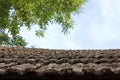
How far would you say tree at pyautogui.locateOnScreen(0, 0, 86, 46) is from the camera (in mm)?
26617

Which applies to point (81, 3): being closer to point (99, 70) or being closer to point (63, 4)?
point (63, 4)

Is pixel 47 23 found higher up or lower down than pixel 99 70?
higher up

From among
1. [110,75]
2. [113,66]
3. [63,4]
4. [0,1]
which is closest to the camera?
[110,75]

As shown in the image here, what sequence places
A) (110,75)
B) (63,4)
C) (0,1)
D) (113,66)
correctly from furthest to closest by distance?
(63,4) < (0,1) < (113,66) < (110,75)

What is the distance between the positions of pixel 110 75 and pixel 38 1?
894 inches

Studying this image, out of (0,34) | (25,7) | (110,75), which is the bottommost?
(110,75)

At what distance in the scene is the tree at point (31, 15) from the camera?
26617 mm

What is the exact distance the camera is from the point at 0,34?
27047 mm

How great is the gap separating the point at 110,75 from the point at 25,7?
22056 mm

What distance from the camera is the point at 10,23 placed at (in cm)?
2747

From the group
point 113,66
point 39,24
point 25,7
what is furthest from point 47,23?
point 113,66

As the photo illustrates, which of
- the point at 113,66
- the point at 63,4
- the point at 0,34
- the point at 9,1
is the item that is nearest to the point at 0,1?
the point at 9,1

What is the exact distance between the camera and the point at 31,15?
2734 centimetres

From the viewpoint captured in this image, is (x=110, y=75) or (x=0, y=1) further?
(x=0, y=1)
